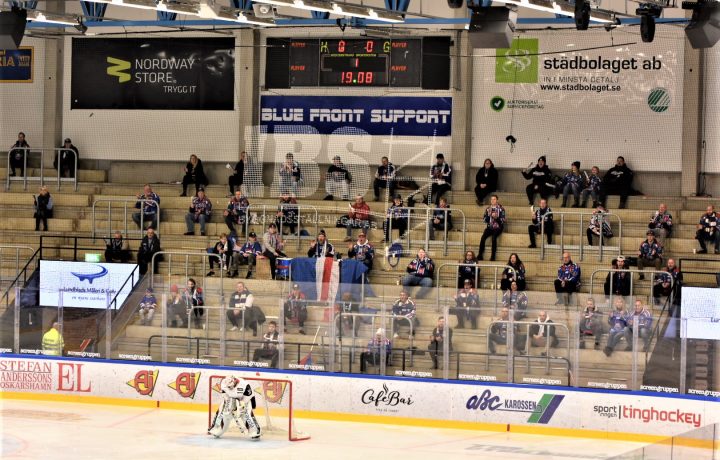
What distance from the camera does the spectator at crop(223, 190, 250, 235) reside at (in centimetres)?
2508

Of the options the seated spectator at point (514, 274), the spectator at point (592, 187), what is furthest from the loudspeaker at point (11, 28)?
the spectator at point (592, 187)

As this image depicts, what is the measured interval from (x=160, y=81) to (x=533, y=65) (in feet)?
26.1

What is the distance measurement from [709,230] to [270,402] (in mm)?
8349

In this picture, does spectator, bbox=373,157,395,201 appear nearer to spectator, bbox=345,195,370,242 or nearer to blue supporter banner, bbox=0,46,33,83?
spectator, bbox=345,195,370,242

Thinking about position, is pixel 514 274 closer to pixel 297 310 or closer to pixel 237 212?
pixel 297 310

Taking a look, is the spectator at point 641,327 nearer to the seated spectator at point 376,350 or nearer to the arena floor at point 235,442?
the arena floor at point 235,442

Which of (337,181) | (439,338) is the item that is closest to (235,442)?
(439,338)

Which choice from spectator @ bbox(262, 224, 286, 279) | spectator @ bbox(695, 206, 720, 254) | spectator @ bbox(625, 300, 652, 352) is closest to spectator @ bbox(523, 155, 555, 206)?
spectator @ bbox(695, 206, 720, 254)

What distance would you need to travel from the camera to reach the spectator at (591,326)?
59.2ft

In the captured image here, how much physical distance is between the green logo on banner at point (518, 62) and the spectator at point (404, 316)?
8.32m

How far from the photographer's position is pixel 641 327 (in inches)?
703

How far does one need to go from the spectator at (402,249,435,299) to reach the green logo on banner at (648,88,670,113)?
19.5 ft

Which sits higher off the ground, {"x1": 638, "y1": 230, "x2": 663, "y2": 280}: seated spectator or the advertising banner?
the advertising banner

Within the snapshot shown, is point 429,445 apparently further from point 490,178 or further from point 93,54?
point 93,54
